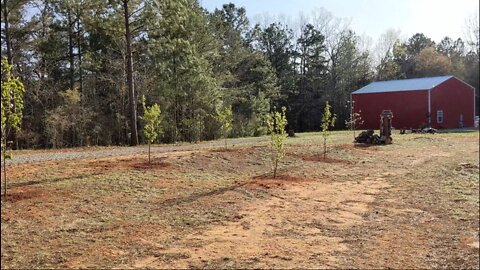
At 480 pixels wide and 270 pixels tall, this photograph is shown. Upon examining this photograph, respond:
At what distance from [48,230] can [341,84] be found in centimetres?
2965

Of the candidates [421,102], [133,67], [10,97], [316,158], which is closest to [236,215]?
[10,97]

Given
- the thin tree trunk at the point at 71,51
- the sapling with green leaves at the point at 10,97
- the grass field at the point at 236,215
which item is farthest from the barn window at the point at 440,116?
the thin tree trunk at the point at 71,51

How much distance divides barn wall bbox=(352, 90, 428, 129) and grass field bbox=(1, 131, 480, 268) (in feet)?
17.4

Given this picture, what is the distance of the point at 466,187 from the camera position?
7.05m

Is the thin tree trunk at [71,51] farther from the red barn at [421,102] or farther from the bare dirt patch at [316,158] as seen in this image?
the red barn at [421,102]

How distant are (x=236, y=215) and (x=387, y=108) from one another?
16.7 metres

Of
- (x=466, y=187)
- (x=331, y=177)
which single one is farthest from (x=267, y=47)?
(x=466, y=187)

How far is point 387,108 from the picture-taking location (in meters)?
21.0

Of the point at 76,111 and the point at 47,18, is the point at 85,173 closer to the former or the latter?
the point at 76,111

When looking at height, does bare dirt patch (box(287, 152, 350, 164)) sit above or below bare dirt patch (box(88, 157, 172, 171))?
below

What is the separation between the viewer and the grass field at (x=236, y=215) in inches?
168

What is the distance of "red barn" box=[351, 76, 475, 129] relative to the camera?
655 centimetres

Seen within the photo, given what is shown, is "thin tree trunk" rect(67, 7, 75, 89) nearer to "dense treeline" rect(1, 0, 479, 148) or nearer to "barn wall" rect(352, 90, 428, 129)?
"dense treeline" rect(1, 0, 479, 148)

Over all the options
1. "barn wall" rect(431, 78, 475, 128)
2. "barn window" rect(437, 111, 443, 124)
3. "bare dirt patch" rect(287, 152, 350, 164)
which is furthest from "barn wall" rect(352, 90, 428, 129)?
"bare dirt patch" rect(287, 152, 350, 164)
